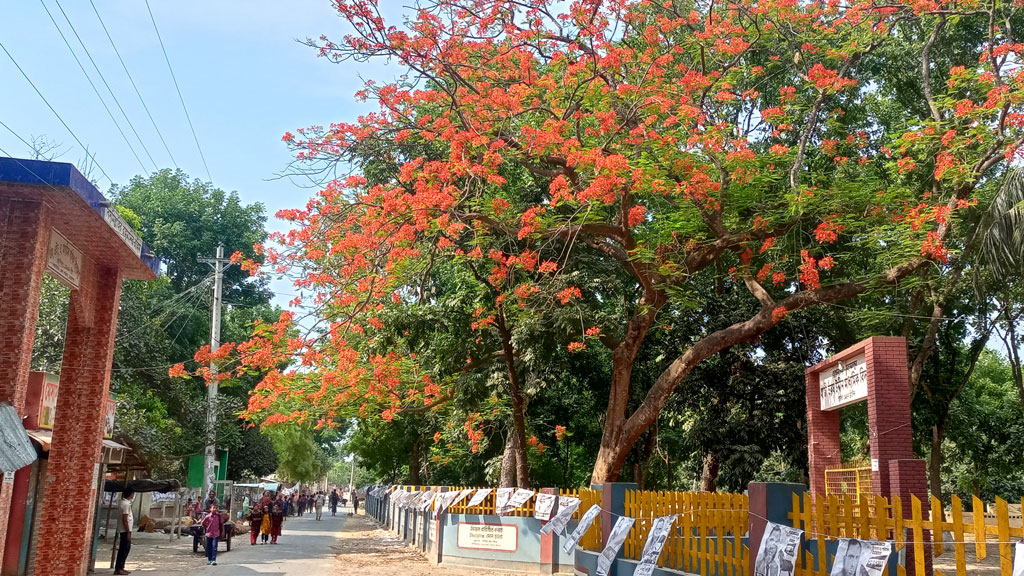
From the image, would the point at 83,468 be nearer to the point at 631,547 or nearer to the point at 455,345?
the point at 455,345

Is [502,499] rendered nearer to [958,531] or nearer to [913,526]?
[913,526]

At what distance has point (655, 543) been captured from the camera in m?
7.80

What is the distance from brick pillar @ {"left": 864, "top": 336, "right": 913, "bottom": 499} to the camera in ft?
34.7

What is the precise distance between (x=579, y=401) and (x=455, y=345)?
7020 mm

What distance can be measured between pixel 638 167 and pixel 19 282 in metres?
9.05

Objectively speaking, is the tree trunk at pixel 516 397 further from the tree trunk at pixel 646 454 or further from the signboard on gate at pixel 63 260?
the signboard on gate at pixel 63 260

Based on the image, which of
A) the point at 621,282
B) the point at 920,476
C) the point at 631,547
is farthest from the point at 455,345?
the point at 920,476

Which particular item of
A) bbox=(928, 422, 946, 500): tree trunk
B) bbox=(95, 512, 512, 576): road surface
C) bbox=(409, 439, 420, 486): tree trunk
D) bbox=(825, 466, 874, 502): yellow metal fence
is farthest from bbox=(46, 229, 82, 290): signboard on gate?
bbox=(409, 439, 420, 486): tree trunk

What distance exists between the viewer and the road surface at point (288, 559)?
1688 cm

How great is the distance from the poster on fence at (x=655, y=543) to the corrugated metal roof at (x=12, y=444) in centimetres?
675

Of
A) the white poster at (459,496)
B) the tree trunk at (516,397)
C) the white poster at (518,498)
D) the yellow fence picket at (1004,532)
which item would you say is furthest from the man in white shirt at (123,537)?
the yellow fence picket at (1004,532)

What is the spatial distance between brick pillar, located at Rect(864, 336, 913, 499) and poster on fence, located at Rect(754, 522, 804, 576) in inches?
203

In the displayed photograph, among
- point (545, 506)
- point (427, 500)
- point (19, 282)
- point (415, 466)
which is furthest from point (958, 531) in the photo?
point (415, 466)

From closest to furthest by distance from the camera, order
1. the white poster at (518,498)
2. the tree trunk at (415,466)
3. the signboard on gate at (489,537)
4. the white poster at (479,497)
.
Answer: the white poster at (518,498) < the signboard on gate at (489,537) < the white poster at (479,497) < the tree trunk at (415,466)
